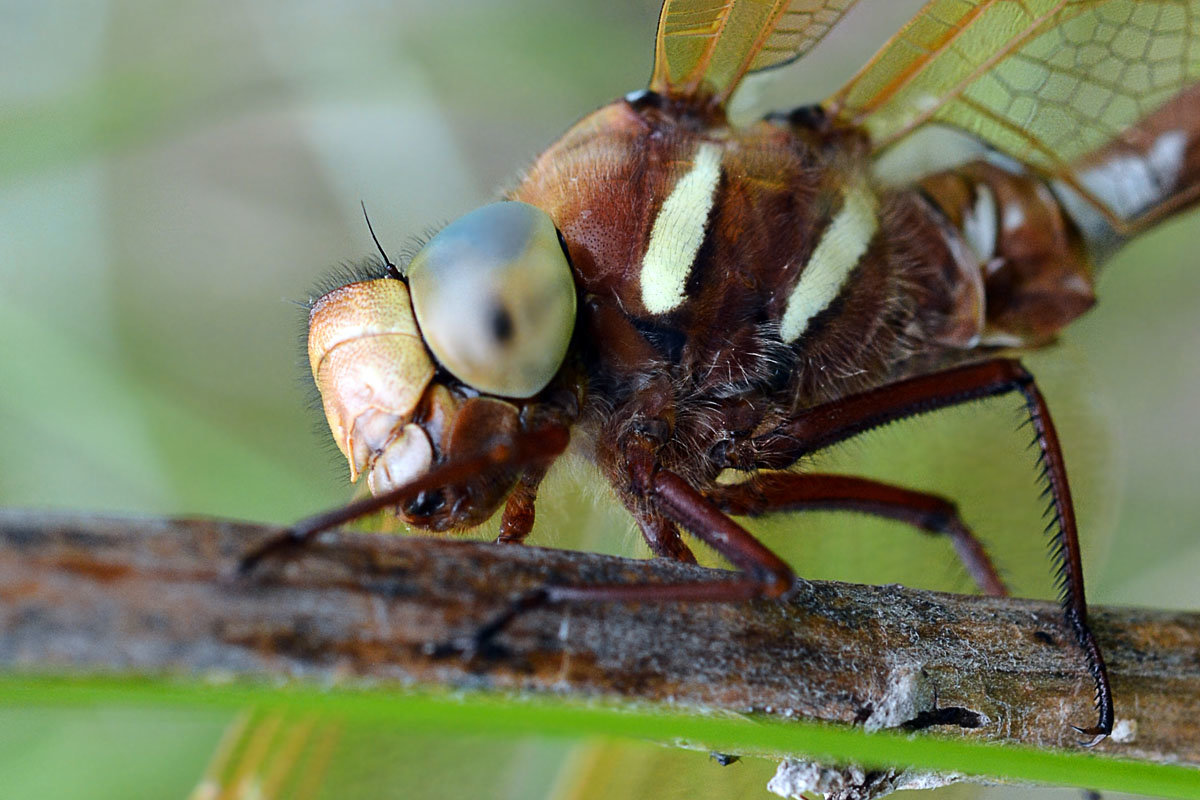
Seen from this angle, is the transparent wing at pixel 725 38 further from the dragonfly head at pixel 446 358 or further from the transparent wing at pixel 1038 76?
the dragonfly head at pixel 446 358

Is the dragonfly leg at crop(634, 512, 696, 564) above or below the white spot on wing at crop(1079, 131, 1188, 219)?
below

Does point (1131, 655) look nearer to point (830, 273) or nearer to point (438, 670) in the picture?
point (830, 273)

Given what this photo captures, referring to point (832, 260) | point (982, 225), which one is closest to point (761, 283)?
point (832, 260)

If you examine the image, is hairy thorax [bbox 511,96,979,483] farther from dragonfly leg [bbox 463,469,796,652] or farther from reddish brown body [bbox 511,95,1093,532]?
dragonfly leg [bbox 463,469,796,652]

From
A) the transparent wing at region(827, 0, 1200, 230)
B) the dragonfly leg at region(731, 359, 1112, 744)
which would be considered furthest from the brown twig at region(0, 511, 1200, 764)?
the transparent wing at region(827, 0, 1200, 230)

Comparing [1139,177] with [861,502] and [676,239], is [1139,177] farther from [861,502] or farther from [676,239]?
[676,239]

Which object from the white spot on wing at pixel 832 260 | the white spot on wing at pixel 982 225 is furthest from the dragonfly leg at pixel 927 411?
the white spot on wing at pixel 982 225
